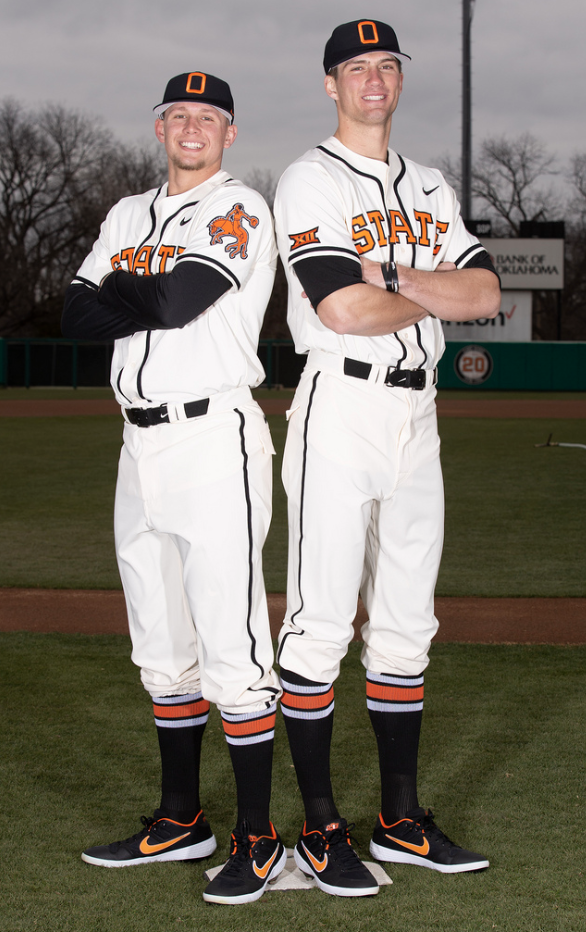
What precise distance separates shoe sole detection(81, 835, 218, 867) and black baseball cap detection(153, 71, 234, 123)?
78.6 inches

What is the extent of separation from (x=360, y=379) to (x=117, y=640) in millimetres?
2562

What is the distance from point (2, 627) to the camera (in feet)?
15.4

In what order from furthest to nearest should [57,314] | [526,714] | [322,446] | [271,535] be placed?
[57,314] → [271,535] → [526,714] → [322,446]

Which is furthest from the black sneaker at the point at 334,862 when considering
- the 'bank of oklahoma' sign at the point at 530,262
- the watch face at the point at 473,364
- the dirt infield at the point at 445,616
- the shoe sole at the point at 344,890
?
the 'bank of oklahoma' sign at the point at 530,262

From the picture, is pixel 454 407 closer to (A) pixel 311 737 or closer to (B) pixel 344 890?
(A) pixel 311 737

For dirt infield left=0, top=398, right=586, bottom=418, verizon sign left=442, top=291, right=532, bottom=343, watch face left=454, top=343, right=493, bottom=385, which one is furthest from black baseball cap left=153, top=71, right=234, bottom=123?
verizon sign left=442, top=291, right=532, bottom=343

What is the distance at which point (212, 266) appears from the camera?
2.31 metres

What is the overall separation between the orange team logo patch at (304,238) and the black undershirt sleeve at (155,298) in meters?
0.21

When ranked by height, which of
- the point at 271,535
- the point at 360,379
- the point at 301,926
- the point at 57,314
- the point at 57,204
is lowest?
the point at 301,926

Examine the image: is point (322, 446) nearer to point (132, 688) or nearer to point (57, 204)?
point (132, 688)

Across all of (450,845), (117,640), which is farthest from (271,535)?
(450,845)

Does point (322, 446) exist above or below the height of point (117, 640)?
above

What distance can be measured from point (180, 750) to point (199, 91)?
1790 millimetres

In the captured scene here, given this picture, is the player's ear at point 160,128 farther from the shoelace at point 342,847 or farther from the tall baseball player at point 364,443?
the shoelace at point 342,847
